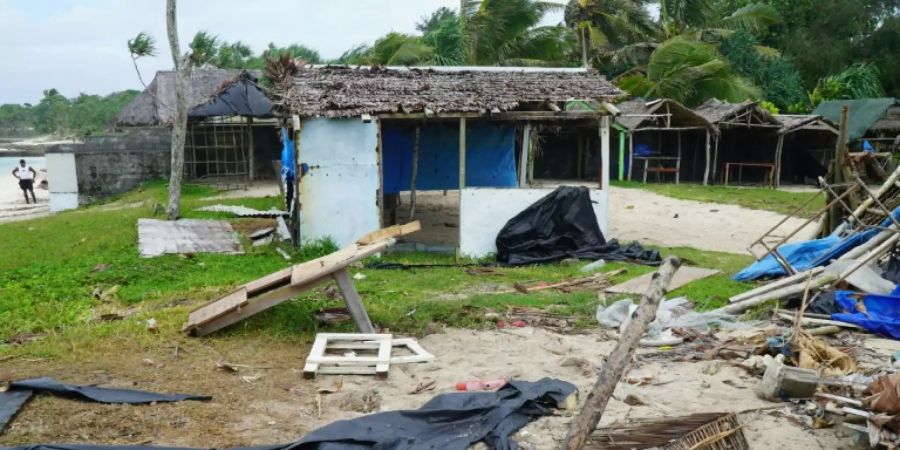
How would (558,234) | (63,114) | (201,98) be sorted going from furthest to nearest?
1. (63,114)
2. (201,98)
3. (558,234)

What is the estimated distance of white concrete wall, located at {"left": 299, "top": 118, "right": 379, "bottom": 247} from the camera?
41.2 feet

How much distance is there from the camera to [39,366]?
673 centimetres

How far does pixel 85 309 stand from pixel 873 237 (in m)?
8.97

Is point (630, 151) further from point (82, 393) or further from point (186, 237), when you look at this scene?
point (82, 393)

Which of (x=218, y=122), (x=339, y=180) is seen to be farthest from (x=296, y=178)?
(x=218, y=122)

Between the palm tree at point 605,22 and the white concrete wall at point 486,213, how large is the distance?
1281cm

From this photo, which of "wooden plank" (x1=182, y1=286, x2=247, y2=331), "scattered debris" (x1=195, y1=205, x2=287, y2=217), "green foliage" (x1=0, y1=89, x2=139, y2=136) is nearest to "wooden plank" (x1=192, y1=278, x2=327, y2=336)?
"wooden plank" (x1=182, y1=286, x2=247, y2=331)

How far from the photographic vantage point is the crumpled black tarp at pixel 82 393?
5.73m

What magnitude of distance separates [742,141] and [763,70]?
6.90m

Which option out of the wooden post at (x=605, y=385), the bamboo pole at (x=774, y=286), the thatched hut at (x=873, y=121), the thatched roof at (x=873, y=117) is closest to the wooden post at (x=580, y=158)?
the thatched hut at (x=873, y=121)

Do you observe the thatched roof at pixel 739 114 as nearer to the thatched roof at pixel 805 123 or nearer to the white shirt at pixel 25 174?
the thatched roof at pixel 805 123

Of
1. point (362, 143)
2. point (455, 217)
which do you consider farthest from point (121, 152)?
point (362, 143)

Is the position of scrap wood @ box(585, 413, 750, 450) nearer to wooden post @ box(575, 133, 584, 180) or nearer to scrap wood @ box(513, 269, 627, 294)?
scrap wood @ box(513, 269, 627, 294)

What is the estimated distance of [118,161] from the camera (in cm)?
2270
